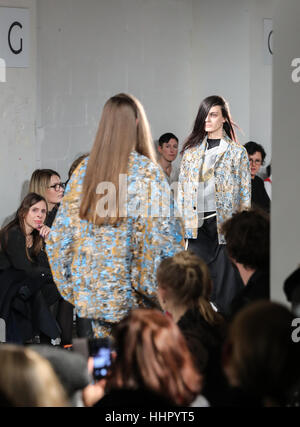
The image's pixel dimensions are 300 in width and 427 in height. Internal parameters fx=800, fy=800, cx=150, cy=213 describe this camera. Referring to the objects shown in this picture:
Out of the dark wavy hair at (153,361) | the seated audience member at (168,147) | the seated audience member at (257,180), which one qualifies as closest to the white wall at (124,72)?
the seated audience member at (168,147)

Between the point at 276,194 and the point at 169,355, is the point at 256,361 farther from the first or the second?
the point at 276,194

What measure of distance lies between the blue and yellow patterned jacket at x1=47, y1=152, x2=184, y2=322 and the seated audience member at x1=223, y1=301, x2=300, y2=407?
3.37 ft

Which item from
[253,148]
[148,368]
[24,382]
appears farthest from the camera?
[253,148]

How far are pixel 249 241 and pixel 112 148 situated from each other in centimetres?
Result: 57

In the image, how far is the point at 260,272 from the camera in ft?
8.80

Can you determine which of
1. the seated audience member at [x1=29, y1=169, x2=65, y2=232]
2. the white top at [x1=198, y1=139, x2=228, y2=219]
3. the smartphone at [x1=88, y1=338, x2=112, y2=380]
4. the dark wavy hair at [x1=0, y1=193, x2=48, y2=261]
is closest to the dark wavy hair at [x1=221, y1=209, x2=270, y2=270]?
the smartphone at [x1=88, y1=338, x2=112, y2=380]

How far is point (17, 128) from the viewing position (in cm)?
523

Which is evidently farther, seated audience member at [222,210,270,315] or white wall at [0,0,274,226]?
white wall at [0,0,274,226]

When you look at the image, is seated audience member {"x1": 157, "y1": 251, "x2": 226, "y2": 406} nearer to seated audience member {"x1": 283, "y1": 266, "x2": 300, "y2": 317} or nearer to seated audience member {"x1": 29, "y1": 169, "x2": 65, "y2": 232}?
seated audience member {"x1": 283, "y1": 266, "x2": 300, "y2": 317}

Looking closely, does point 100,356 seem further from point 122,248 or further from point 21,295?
point 21,295

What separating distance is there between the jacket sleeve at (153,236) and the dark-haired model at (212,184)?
1450 millimetres

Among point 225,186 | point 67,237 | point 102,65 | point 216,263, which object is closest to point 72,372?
point 67,237

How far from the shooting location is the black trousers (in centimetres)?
401

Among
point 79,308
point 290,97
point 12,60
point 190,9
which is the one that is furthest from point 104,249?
point 190,9
